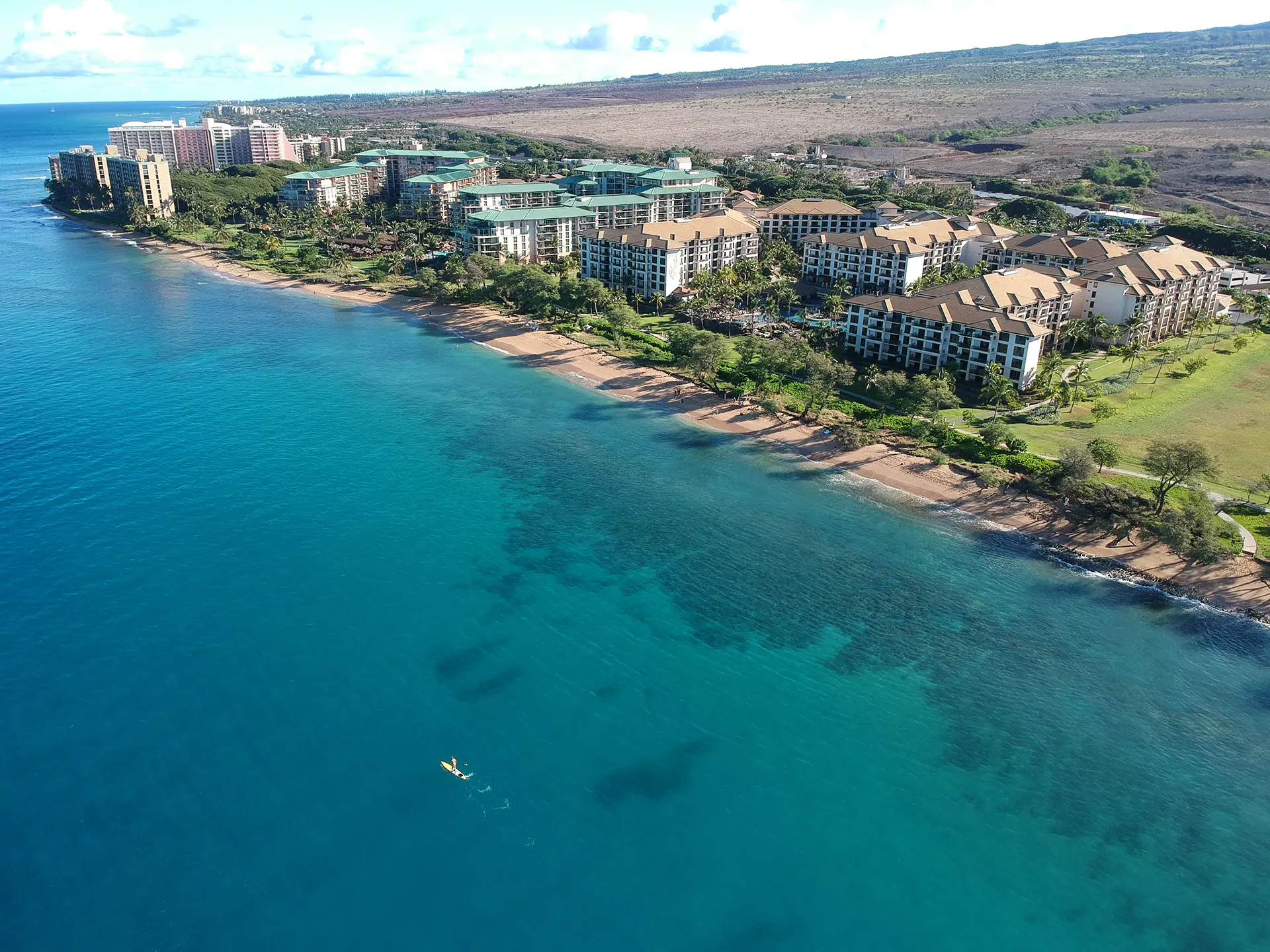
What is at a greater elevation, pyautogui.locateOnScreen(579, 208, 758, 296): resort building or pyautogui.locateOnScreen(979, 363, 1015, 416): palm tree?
pyautogui.locateOnScreen(579, 208, 758, 296): resort building

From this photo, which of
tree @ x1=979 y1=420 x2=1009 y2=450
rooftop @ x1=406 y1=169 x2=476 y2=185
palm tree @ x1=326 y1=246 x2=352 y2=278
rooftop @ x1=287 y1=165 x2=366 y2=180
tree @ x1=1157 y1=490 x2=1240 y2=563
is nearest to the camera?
tree @ x1=1157 y1=490 x2=1240 y2=563

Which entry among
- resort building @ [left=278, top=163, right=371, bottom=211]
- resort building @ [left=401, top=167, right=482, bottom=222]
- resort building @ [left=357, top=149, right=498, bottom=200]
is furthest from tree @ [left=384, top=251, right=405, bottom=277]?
resort building @ [left=357, top=149, right=498, bottom=200]

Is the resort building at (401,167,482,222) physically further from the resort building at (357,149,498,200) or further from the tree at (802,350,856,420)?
the tree at (802,350,856,420)

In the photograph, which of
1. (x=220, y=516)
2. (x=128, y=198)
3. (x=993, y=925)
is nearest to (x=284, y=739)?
(x=220, y=516)

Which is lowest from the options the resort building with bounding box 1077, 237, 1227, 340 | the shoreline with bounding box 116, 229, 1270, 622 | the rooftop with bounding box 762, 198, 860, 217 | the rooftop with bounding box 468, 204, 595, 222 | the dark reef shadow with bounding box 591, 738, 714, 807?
the dark reef shadow with bounding box 591, 738, 714, 807

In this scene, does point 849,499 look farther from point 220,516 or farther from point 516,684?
point 220,516

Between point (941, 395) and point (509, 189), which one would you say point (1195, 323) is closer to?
point (941, 395)

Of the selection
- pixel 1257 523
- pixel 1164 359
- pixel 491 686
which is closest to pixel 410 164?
pixel 1164 359
